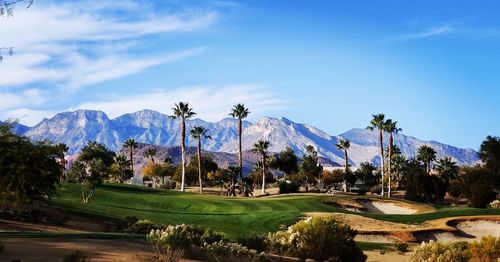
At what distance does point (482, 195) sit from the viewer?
85875mm

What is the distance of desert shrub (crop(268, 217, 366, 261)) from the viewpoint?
94.9ft

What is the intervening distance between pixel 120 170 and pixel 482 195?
7894cm

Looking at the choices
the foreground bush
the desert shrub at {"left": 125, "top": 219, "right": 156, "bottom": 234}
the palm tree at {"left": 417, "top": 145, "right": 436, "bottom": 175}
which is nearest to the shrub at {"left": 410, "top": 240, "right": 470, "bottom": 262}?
the foreground bush

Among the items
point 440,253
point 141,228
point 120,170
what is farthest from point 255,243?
point 120,170

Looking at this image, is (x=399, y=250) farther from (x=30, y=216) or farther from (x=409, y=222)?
(x=30, y=216)

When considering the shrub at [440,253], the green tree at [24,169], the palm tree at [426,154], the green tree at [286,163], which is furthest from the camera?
the green tree at [286,163]

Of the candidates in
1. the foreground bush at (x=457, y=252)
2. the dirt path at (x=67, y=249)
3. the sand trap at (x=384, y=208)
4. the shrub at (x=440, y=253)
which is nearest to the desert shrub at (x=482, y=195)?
the sand trap at (x=384, y=208)

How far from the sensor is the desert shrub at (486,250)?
27.7 m

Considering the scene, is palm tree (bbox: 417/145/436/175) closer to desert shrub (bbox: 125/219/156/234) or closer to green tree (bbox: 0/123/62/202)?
desert shrub (bbox: 125/219/156/234)

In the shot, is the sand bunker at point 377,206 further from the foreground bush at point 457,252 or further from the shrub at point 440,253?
the shrub at point 440,253

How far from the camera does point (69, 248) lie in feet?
65.9

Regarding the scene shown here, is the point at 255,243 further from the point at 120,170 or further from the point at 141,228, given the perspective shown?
the point at 120,170

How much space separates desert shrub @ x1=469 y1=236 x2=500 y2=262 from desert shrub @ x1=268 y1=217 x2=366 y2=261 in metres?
5.32

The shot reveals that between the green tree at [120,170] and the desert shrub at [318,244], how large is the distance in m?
105
